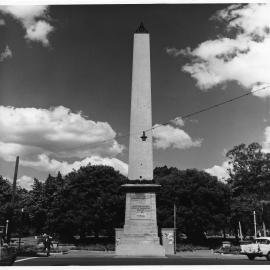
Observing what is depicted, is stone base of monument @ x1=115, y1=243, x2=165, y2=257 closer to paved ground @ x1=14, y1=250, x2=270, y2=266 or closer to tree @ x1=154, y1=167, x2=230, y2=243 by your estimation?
paved ground @ x1=14, y1=250, x2=270, y2=266

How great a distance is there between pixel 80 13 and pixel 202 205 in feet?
120

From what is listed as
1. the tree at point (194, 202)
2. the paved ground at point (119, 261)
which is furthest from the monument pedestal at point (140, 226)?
the tree at point (194, 202)

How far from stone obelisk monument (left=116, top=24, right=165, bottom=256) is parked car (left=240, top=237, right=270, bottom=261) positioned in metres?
5.33

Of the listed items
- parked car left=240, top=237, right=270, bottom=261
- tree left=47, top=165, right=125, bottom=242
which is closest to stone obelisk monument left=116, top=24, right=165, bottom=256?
parked car left=240, top=237, right=270, bottom=261

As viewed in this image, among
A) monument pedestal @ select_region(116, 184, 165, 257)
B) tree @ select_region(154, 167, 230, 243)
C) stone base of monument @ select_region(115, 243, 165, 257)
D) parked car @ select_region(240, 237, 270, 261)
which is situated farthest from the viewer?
tree @ select_region(154, 167, 230, 243)

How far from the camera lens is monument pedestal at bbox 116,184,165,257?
969 inches

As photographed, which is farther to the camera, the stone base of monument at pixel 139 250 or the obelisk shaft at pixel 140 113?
A: the obelisk shaft at pixel 140 113

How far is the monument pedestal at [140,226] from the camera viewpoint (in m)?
24.6

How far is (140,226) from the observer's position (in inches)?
985

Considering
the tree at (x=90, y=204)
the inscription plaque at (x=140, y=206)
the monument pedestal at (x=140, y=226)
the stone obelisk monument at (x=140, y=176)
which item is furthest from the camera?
the tree at (x=90, y=204)

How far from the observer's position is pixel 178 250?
36.0 metres

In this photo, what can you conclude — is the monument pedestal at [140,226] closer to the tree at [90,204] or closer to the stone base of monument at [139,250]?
the stone base of monument at [139,250]

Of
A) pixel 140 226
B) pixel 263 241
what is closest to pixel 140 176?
pixel 140 226

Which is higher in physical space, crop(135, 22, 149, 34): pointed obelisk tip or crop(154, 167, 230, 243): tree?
crop(135, 22, 149, 34): pointed obelisk tip
